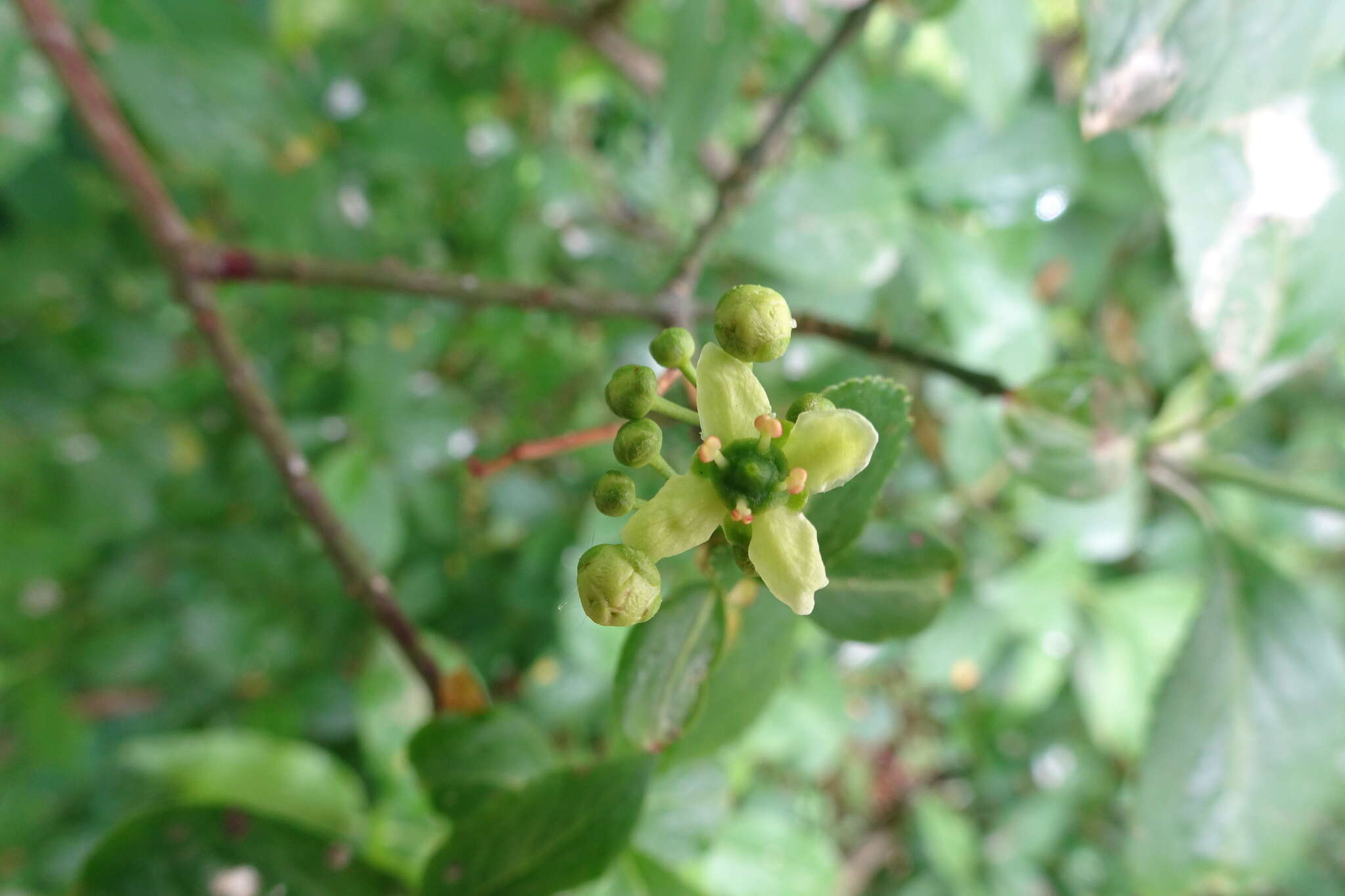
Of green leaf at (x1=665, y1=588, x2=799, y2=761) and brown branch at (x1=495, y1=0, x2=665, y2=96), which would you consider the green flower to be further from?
brown branch at (x1=495, y1=0, x2=665, y2=96)

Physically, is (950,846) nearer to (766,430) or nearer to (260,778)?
(260,778)

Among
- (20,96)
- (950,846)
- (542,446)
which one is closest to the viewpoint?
(542,446)

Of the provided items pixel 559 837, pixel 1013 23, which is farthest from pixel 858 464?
pixel 1013 23

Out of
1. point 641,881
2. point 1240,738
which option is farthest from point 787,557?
point 1240,738

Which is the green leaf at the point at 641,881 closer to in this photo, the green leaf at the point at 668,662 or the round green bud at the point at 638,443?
the green leaf at the point at 668,662

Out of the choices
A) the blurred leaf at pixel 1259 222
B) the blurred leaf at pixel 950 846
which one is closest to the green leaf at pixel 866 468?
the blurred leaf at pixel 1259 222

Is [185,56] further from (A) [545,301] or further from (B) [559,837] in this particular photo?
(B) [559,837]

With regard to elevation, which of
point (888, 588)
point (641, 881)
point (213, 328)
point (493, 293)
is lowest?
point (641, 881)
